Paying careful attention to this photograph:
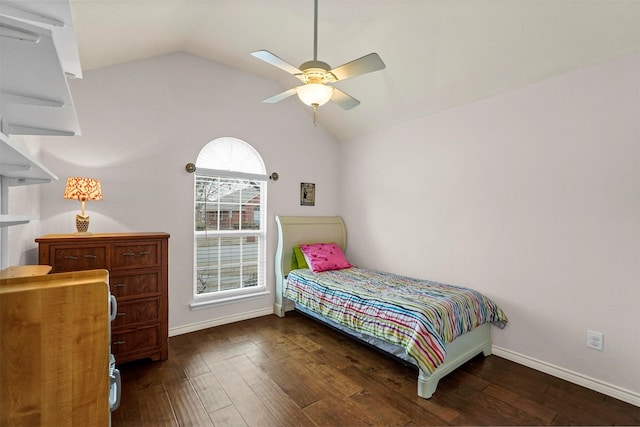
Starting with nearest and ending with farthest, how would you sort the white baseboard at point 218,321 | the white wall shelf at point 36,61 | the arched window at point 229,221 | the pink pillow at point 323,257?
the white wall shelf at point 36,61 < the white baseboard at point 218,321 < the arched window at point 229,221 < the pink pillow at point 323,257

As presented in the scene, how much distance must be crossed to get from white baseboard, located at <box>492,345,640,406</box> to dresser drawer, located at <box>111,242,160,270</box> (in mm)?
3225

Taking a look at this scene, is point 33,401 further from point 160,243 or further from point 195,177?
point 195,177

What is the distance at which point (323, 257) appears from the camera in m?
3.78

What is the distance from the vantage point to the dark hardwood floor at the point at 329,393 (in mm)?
1905

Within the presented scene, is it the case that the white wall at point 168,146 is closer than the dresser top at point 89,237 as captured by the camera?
No

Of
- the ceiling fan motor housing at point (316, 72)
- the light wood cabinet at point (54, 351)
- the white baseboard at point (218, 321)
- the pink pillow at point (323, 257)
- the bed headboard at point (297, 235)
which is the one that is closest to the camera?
the light wood cabinet at point (54, 351)

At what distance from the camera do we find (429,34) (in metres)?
2.52

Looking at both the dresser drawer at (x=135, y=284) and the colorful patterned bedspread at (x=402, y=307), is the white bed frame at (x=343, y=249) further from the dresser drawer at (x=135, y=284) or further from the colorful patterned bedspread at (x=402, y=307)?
the dresser drawer at (x=135, y=284)

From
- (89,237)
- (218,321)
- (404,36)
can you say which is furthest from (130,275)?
(404,36)

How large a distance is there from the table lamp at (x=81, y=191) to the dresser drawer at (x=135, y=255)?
37 centimetres

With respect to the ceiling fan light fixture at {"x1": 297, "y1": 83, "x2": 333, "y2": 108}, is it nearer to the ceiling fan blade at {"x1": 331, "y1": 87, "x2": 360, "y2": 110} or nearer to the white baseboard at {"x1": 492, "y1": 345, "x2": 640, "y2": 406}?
the ceiling fan blade at {"x1": 331, "y1": 87, "x2": 360, "y2": 110}

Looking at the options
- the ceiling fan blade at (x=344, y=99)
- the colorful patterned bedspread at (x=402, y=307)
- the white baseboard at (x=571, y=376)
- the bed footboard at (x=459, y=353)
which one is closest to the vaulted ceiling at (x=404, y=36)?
the ceiling fan blade at (x=344, y=99)

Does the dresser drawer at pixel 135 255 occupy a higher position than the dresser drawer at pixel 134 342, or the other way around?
the dresser drawer at pixel 135 255

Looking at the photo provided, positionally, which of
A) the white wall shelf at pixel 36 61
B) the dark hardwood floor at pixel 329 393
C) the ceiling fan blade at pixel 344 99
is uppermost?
the ceiling fan blade at pixel 344 99
